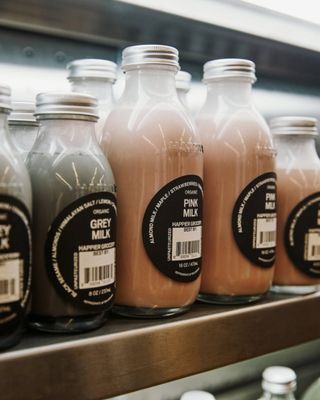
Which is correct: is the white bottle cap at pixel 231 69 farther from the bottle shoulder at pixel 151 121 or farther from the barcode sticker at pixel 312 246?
the barcode sticker at pixel 312 246

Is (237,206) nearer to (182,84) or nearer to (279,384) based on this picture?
(182,84)

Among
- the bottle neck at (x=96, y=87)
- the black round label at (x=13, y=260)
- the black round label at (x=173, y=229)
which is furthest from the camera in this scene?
the bottle neck at (x=96, y=87)

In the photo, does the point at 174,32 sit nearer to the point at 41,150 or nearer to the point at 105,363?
the point at 41,150

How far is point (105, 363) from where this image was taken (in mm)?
549

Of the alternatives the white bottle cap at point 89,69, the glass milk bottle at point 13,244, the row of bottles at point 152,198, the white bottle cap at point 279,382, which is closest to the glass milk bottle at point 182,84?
the row of bottles at point 152,198

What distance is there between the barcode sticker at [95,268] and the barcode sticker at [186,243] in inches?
3.3

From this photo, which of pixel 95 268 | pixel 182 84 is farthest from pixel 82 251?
pixel 182 84

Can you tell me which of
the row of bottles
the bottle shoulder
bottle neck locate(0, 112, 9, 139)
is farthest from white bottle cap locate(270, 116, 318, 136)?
bottle neck locate(0, 112, 9, 139)

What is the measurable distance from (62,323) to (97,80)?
12.6 inches

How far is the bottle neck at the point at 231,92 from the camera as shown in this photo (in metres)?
0.74

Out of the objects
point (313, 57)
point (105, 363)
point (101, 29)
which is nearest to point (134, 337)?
point (105, 363)

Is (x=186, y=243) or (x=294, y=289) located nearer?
(x=186, y=243)

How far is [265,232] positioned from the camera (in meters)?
0.72

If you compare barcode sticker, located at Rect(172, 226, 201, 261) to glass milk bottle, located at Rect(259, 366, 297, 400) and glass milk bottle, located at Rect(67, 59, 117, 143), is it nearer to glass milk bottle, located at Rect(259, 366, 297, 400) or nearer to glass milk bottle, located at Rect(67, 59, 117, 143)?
glass milk bottle, located at Rect(67, 59, 117, 143)
